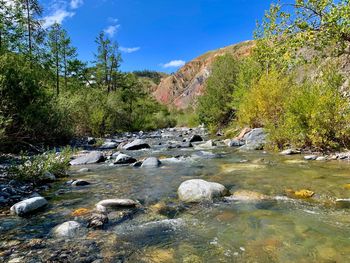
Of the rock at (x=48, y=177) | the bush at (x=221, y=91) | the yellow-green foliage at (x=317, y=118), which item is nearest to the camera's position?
the rock at (x=48, y=177)

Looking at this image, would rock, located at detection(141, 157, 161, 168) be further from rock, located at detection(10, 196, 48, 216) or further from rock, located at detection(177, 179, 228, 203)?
rock, located at detection(10, 196, 48, 216)

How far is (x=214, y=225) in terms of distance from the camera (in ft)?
19.4

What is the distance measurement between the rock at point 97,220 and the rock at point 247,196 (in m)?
3.23

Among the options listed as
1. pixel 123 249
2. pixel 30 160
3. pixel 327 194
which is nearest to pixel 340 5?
pixel 327 194

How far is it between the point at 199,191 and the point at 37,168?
5.22 m

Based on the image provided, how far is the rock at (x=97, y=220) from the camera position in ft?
19.1

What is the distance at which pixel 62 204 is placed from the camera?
7.48 meters

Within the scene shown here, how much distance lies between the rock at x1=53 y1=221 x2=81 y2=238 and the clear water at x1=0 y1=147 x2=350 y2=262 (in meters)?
0.18

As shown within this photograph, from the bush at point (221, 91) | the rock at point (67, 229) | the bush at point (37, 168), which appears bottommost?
the rock at point (67, 229)

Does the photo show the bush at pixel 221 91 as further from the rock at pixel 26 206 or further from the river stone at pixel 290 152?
the rock at pixel 26 206

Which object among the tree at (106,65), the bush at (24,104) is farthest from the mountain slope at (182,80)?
the bush at (24,104)

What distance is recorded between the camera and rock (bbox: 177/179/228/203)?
25.1 feet

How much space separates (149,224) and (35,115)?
12.3m

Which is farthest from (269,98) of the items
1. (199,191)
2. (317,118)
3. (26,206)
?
(26,206)
